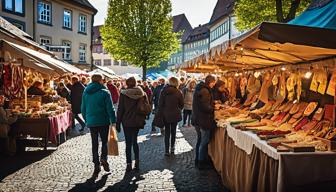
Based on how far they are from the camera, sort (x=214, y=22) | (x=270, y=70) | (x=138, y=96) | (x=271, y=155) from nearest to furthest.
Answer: (x=271, y=155) → (x=138, y=96) → (x=270, y=70) → (x=214, y=22)

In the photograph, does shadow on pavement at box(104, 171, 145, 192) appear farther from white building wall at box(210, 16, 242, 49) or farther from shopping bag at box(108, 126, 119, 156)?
white building wall at box(210, 16, 242, 49)

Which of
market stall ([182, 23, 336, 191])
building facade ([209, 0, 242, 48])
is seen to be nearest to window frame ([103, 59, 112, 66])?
building facade ([209, 0, 242, 48])

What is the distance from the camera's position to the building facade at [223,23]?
45.6 meters

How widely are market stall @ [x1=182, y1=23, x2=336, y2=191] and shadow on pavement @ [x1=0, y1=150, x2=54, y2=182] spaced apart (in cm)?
355

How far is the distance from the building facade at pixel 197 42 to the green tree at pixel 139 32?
101 feet

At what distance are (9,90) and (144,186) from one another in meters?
5.45

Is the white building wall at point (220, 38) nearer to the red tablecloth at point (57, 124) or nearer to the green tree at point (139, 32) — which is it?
the green tree at point (139, 32)

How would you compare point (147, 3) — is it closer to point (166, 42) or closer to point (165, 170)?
point (166, 42)

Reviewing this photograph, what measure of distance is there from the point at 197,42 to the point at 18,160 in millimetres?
64180

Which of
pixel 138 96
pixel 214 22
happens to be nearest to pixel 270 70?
pixel 138 96

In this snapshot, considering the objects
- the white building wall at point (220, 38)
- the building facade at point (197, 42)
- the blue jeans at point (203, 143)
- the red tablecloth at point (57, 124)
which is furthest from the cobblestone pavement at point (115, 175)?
the building facade at point (197, 42)


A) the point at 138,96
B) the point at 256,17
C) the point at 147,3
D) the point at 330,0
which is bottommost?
the point at 138,96

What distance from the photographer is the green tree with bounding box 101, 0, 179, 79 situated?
113ft

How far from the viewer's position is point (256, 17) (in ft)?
59.6
